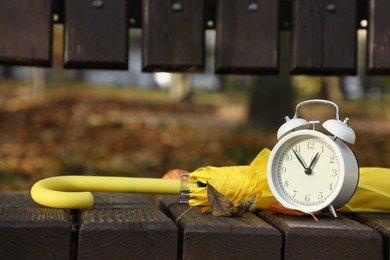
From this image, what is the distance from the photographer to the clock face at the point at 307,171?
1.66 m

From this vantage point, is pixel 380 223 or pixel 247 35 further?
pixel 247 35

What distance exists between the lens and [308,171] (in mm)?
1688

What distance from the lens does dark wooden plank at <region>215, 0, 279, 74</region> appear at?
215cm

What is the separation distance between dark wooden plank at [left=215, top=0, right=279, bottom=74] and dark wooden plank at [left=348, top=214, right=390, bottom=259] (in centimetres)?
56

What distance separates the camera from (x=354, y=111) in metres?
16.9

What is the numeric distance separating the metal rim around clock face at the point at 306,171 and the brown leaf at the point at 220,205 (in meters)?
0.13

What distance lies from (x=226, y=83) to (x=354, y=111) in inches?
247

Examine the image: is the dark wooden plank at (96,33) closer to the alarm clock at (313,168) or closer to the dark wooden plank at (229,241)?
the alarm clock at (313,168)

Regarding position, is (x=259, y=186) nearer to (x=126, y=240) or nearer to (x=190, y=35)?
(x=126, y=240)

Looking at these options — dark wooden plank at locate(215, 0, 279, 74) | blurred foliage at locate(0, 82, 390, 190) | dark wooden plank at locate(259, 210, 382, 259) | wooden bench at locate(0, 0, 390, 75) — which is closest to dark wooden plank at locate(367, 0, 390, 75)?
wooden bench at locate(0, 0, 390, 75)

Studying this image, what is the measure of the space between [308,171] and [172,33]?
674mm

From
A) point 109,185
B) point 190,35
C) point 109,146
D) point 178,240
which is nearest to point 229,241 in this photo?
point 178,240

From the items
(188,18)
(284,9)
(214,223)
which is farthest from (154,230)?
(284,9)

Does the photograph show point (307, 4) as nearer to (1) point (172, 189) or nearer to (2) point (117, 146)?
(1) point (172, 189)
